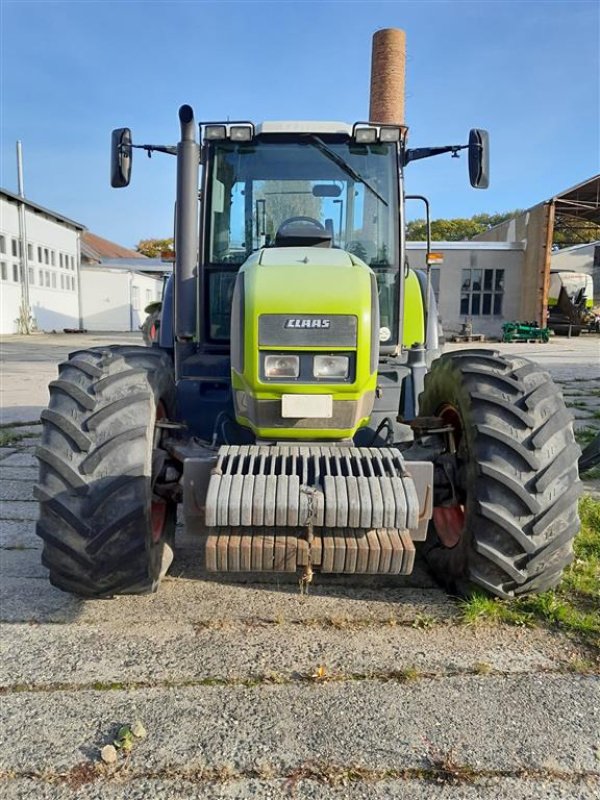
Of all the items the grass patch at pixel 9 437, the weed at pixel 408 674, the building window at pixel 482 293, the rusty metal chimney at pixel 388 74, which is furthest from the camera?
the building window at pixel 482 293

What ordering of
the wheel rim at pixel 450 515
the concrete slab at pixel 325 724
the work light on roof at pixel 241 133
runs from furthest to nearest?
the work light on roof at pixel 241 133
the wheel rim at pixel 450 515
the concrete slab at pixel 325 724

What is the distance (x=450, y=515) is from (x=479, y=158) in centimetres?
209

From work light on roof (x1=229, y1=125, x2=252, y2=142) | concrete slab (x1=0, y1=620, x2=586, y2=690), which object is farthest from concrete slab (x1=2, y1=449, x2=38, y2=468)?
work light on roof (x1=229, y1=125, x2=252, y2=142)

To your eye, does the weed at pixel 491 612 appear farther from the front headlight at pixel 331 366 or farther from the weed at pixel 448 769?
the front headlight at pixel 331 366

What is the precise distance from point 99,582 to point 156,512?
1.73ft

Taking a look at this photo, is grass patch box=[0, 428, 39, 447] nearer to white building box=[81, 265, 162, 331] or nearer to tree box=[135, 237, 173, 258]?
white building box=[81, 265, 162, 331]

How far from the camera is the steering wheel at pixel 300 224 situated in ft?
12.3

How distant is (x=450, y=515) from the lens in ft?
11.3

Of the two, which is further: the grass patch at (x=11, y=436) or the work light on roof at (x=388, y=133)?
the grass patch at (x=11, y=436)

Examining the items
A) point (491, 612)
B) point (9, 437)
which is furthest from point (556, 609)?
point (9, 437)

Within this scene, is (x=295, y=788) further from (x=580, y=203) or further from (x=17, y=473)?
(x=580, y=203)

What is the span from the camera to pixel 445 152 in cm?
394

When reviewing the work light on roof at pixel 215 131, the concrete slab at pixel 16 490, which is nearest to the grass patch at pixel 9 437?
the concrete slab at pixel 16 490

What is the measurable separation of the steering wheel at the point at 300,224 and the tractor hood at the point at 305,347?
0.82 m
